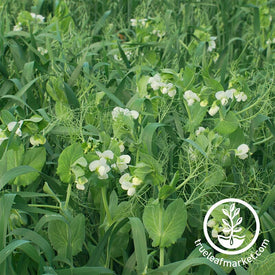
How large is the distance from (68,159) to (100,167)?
0.07 meters

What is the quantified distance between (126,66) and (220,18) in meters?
1.02

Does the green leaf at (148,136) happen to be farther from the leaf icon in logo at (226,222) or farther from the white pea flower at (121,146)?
the leaf icon in logo at (226,222)

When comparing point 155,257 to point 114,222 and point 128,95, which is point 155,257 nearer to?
point 114,222

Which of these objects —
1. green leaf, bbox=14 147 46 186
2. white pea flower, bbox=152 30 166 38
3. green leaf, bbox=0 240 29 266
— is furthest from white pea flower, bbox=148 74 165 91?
white pea flower, bbox=152 30 166 38

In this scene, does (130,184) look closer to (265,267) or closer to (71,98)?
(265,267)

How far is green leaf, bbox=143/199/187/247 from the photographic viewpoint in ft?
3.54

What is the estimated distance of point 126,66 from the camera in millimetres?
1927

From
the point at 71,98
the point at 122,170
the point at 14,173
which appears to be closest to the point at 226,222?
the point at 122,170

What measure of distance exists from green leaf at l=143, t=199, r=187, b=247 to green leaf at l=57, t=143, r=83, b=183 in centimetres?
18

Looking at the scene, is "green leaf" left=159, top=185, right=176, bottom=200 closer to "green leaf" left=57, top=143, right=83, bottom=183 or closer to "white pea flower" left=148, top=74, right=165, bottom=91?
"green leaf" left=57, top=143, right=83, bottom=183

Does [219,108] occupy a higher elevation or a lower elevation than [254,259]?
higher

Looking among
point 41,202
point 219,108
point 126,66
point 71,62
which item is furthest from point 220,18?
point 41,202

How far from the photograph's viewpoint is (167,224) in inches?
42.9

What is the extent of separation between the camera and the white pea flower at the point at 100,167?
3.53 feet
